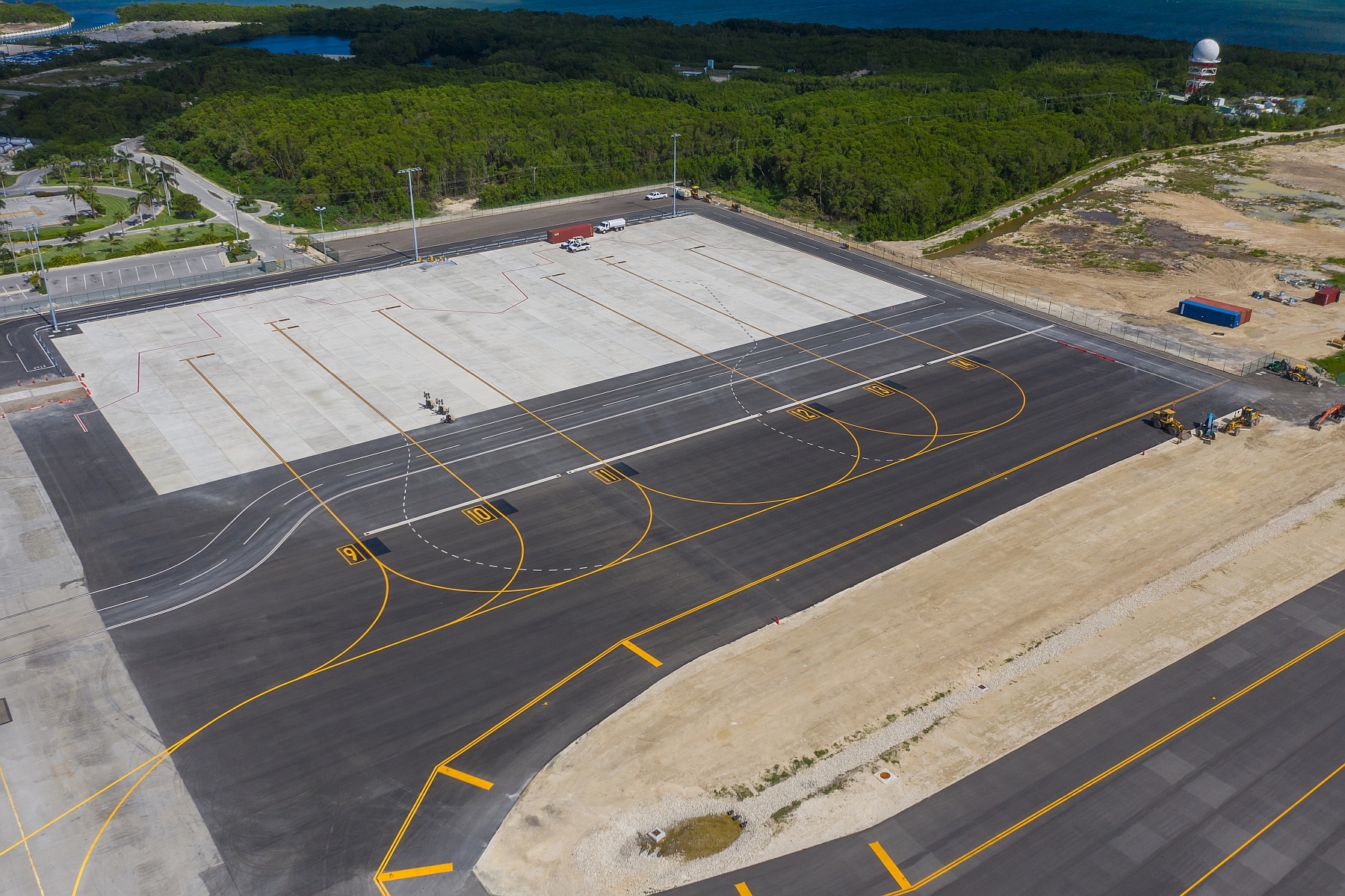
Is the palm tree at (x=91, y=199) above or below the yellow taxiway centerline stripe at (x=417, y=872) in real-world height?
above

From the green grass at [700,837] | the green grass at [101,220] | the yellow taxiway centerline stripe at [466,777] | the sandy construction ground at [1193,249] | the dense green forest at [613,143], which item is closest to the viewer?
the green grass at [700,837]

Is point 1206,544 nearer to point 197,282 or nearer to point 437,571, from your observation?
point 437,571

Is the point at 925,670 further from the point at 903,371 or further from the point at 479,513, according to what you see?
the point at 903,371

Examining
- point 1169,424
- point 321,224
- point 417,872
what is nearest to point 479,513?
point 417,872

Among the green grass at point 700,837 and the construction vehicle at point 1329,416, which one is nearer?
the green grass at point 700,837

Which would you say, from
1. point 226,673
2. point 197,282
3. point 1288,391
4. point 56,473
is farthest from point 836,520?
point 197,282

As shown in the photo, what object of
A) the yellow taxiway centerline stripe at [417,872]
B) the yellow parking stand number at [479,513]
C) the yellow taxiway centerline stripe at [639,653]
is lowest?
the yellow taxiway centerline stripe at [417,872]

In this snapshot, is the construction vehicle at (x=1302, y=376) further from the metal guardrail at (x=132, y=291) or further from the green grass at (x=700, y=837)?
the metal guardrail at (x=132, y=291)

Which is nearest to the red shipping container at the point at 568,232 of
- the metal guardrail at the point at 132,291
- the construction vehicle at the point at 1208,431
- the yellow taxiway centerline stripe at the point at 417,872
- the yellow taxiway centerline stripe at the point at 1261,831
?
the metal guardrail at the point at 132,291

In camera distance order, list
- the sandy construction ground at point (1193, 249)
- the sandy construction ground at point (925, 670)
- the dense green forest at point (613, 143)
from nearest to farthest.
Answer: the sandy construction ground at point (925, 670), the sandy construction ground at point (1193, 249), the dense green forest at point (613, 143)
